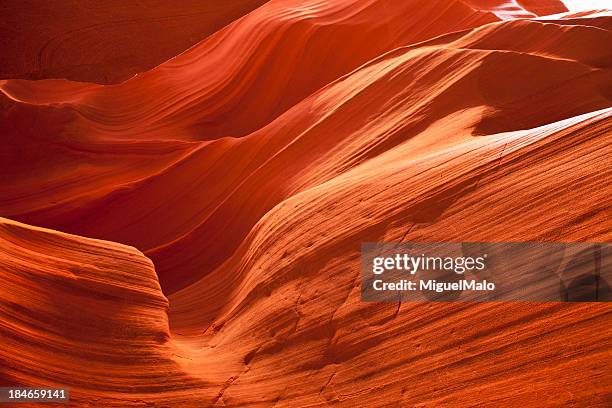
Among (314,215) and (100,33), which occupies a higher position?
(100,33)

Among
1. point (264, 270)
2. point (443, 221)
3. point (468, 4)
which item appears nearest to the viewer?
point (443, 221)

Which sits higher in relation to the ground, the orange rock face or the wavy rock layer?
the wavy rock layer

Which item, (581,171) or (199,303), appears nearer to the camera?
(581,171)

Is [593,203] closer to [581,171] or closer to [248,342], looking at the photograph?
[581,171]

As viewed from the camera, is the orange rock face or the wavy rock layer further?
the wavy rock layer

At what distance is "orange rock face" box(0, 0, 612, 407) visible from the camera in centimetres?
180

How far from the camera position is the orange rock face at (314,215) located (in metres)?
1.80

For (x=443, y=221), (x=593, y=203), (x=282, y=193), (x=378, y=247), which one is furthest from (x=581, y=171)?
(x=282, y=193)

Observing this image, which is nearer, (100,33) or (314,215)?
(314,215)

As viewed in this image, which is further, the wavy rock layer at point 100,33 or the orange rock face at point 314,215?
the wavy rock layer at point 100,33

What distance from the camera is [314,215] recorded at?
238 cm

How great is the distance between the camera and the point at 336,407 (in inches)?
73.4

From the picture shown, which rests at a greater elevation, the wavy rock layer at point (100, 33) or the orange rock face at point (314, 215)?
the wavy rock layer at point (100, 33)

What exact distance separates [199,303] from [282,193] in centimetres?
48
